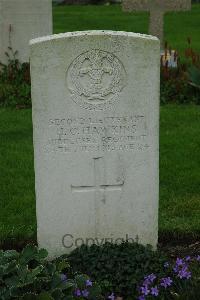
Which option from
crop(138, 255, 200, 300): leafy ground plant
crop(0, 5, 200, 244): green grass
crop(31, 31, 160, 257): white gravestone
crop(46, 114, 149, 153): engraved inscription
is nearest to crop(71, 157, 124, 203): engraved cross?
crop(31, 31, 160, 257): white gravestone

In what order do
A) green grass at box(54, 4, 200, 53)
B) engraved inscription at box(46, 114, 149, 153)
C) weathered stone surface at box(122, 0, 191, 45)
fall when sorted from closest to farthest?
engraved inscription at box(46, 114, 149, 153) → weathered stone surface at box(122, 0, 191, 45) → green grass at box(54, 4, 200, 53)

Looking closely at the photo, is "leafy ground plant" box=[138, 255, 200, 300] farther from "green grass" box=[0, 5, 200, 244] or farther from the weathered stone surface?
the weathered stone surface

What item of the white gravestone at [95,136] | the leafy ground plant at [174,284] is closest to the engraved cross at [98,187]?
the white gravestone at [95,136]

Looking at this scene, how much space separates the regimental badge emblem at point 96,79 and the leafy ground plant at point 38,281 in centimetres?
102

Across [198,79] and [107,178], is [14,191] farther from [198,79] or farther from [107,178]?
[198,79]

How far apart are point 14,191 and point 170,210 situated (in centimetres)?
144

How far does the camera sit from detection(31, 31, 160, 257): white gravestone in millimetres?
4457

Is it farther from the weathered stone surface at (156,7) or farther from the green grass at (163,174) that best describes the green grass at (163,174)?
the weathered stone surface at (156,7)

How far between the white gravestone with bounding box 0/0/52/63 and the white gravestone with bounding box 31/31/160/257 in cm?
657

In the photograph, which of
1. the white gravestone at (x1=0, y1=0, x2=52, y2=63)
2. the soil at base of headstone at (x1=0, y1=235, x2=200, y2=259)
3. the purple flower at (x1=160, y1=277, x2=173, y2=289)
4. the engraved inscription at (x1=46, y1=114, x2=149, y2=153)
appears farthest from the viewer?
the white gravestone at (x1=0, y1=0, x2=52, y2=63)

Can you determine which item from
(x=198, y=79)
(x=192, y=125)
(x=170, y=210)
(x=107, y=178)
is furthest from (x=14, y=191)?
(x=198, y=79)

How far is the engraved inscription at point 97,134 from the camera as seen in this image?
179 inches

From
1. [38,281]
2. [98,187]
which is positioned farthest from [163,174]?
[38,281]

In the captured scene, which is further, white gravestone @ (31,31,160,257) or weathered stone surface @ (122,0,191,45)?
weathered stone surface @ (122,0,191,45)
